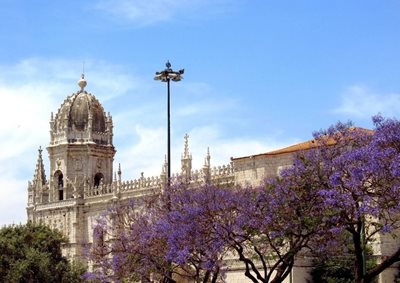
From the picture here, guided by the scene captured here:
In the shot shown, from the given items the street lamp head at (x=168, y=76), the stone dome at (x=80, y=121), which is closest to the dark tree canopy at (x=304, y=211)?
the street lamp head at (x=168, y=76)

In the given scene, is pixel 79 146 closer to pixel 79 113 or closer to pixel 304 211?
pixel 79 113

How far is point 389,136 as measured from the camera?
25.8 meters

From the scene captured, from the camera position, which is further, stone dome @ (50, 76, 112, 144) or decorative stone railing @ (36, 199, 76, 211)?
stone dome @ (50, 76, 112, 144)

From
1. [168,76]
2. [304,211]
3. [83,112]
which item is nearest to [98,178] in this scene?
[83,112]

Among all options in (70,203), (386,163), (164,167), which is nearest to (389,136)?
(386,163)

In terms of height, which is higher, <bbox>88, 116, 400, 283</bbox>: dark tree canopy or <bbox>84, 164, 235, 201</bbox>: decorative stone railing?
<bbox>84, 164, 235, 201</bbox>: decorative stone railing

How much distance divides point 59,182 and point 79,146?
3.95 metres

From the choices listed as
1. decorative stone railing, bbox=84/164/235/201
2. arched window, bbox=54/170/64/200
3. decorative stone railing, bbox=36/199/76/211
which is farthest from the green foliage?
arched window, bbox=54/170/64/200

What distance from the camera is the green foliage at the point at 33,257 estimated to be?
1769 inches

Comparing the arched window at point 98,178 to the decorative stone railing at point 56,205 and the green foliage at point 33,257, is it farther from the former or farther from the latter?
the green foliage at point 33,257

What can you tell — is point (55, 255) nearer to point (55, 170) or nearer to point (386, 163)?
point (55, 170)

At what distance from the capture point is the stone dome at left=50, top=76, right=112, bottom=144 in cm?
7056

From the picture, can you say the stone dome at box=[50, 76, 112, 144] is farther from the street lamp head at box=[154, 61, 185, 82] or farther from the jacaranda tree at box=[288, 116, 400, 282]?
the jacaranda tree at box=[288, 116, 400, 282]

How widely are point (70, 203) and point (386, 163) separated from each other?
1834 inches
